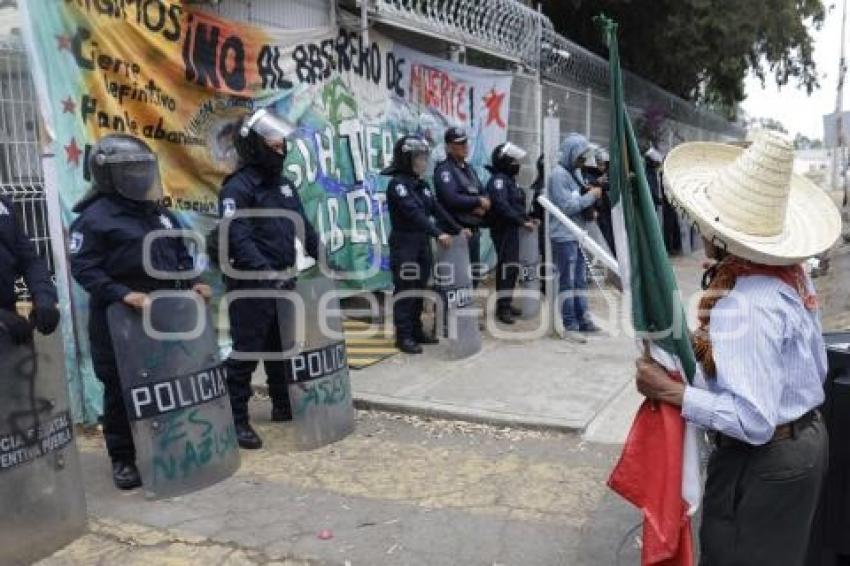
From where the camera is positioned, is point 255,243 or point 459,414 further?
point 459,414

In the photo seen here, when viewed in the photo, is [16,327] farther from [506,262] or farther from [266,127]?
[506,262]

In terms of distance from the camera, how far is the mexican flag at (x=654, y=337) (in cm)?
231

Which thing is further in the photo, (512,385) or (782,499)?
(512,385)

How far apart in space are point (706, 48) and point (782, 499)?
14.6 meters

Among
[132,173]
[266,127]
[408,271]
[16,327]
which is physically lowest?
[408,271]

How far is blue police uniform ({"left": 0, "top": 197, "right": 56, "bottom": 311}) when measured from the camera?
12.4 feet

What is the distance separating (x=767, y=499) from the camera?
7.30 ft

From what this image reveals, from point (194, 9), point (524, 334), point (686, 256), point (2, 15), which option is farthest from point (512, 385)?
point (686, 256)

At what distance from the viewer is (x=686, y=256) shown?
1448 cm

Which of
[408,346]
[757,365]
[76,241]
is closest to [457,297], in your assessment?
[408,346]

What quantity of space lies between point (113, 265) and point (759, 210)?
3.29 meters

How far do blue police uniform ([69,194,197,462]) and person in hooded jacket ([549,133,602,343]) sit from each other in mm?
4113

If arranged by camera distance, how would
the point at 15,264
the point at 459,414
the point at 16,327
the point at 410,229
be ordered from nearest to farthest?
the point at 16,327, the point at 15,264, the point at 459,414, the point at 410,229

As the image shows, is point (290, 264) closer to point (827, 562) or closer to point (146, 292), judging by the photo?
point (146, 292)
